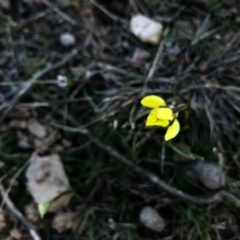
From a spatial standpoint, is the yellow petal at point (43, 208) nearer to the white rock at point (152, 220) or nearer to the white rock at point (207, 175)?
the white rock at point (152, 220)

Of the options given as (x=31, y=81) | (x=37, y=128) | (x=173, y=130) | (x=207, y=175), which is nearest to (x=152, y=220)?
(x=207, y=175)

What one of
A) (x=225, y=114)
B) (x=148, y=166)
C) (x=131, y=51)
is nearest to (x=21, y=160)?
(x=148, y=166)

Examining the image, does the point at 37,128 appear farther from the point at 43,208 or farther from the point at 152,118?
the point at 152,118

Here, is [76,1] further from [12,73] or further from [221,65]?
[221,65]

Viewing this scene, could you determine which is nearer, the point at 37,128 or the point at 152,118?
the point at 152,118

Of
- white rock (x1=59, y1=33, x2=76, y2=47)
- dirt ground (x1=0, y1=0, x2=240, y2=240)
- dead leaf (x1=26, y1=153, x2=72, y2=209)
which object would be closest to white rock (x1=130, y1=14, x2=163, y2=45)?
dirt ground (x1=0, y1=0, x2=240, y2=240)

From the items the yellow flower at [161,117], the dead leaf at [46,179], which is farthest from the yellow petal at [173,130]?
the dead leaf at [46,179]
